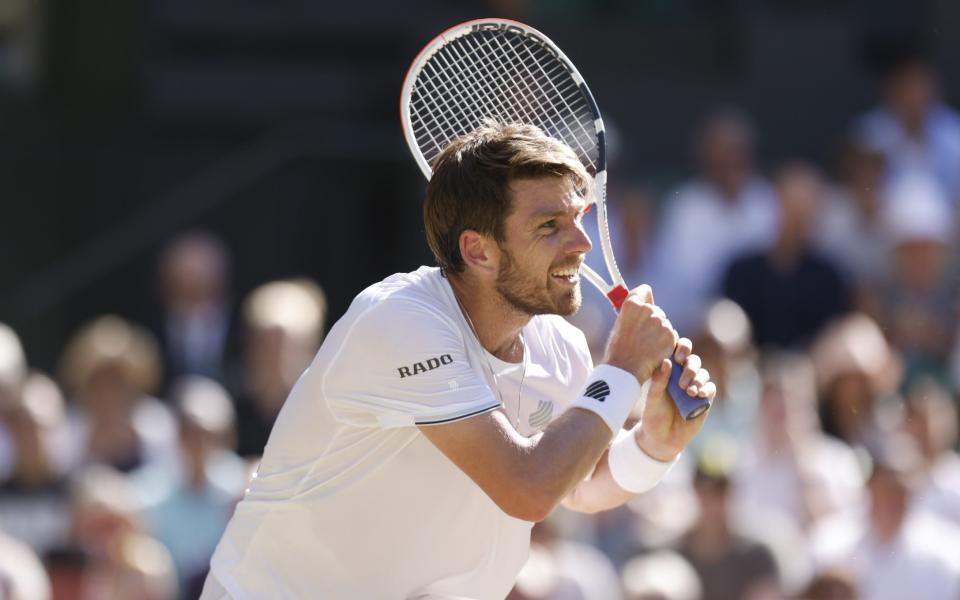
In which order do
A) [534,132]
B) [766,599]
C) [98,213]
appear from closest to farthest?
[534,132] → [766,599] → [98,213]

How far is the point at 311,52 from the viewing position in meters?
11.4

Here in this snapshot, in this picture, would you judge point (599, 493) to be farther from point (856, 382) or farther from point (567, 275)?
point (856, 382)

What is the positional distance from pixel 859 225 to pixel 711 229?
0.74 m

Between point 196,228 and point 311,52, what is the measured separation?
167 cm

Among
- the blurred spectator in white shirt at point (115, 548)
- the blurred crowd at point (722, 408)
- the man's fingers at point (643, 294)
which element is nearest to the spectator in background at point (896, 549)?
the blurred crowd at point (722, 408)

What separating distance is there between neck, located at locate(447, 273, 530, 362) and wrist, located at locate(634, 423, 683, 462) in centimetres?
41

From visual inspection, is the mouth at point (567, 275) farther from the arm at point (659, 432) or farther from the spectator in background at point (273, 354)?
the spectator in background at point (273, 354)

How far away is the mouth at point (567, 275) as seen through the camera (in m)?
3.75

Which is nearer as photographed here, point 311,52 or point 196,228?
point 196,228

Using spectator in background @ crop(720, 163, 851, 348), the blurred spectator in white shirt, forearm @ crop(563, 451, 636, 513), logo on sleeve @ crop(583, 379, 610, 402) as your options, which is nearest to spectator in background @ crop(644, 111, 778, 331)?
spectator in background @ crop(720, 163, 851, 348)

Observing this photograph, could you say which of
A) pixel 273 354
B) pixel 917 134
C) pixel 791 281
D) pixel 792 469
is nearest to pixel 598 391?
pixel 792 469

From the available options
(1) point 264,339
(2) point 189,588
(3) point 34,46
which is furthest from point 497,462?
(3) point 34,46

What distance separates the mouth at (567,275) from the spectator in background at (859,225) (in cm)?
501

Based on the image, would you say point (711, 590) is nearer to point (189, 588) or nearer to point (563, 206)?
point (189, 588)
